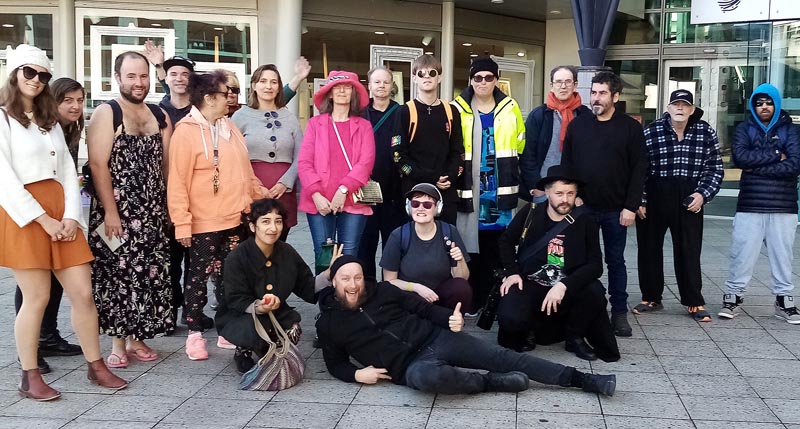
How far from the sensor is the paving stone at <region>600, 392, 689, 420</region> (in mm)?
4152

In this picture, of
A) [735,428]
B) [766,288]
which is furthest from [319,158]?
[766,288]

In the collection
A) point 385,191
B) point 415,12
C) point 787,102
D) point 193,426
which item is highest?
point 415,12

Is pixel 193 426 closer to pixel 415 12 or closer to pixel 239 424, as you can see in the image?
pixel 239 424

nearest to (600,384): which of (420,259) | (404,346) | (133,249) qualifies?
(404,346)

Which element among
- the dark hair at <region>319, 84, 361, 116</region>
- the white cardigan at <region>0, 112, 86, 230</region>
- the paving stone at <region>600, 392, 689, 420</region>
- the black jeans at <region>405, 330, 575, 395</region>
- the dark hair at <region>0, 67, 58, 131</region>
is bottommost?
the paving stone at <region>600, 392, 689, 420</region>

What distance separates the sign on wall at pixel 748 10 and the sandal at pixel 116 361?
32.3ft

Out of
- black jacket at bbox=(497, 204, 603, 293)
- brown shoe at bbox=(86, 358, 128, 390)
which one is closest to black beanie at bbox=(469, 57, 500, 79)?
black jacket at bbox=(497, 204, 603, 293)

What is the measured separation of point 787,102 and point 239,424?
11407 mm

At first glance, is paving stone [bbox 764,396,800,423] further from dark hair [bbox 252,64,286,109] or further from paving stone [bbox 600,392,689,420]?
dark hair [bbox 252,64,286,109]

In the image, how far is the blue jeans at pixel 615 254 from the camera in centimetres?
591

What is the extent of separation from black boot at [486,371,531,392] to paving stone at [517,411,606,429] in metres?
0.25

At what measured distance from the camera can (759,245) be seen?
628 cm

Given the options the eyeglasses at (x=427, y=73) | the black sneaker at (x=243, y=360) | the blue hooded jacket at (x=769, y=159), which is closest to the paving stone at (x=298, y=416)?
the black sneaker at (x=243, y=360)

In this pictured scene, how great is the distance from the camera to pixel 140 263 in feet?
16.1
